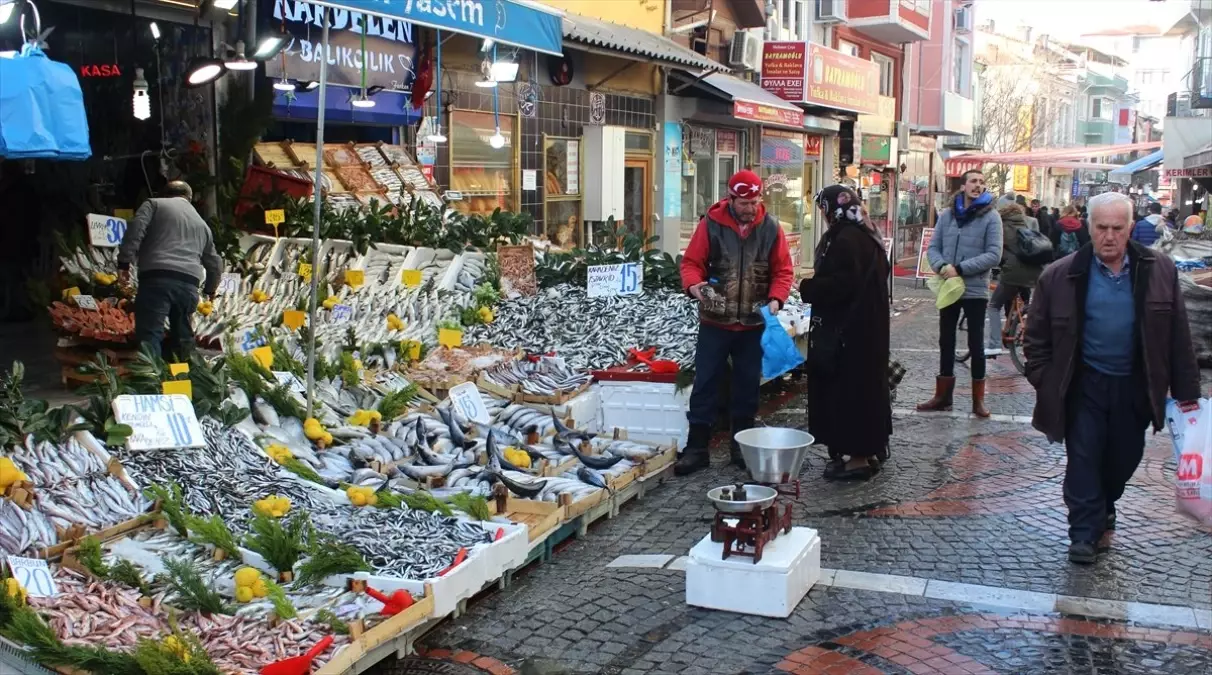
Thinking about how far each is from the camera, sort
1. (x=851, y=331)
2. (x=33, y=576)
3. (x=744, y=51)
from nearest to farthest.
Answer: (x=33, y=576), (x=851, y=331), (x=744, y=51)

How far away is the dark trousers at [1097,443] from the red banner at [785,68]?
17.5m

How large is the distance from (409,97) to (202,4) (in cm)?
292

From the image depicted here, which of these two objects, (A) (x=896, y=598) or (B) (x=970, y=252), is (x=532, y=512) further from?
(B) (x=970, y=252)

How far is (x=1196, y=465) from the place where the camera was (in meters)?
5.24

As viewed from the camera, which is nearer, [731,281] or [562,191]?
[731,281]

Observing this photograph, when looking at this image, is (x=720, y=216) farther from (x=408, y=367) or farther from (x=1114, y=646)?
(x=1114, y=646)

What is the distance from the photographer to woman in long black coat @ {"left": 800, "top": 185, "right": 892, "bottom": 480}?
7137 millimetres

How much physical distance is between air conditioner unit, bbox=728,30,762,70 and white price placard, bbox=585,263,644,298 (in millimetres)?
13007

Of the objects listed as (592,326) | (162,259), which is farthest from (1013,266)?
(162,259)

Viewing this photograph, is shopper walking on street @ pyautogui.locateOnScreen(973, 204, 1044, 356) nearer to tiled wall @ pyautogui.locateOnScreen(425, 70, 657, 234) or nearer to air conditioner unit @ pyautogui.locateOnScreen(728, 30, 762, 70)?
tiled wall @ pyautogui.locateOnScreen(425, 70, 657, 234)

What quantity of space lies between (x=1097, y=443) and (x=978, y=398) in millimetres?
3790

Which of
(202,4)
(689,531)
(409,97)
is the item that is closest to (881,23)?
(409,97)

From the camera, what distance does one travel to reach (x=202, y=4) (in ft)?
33.1

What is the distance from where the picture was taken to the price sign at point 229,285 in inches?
366
